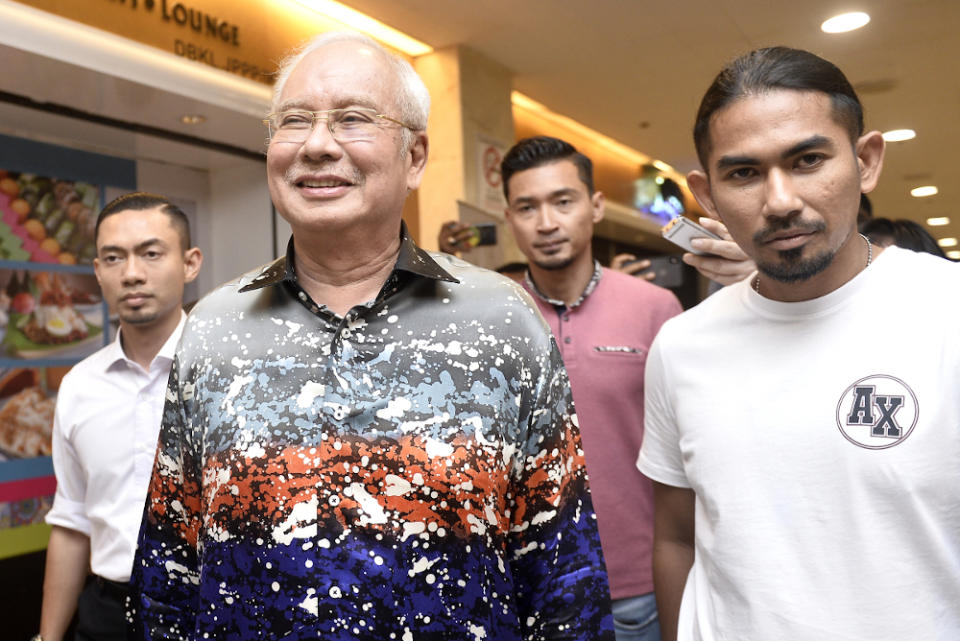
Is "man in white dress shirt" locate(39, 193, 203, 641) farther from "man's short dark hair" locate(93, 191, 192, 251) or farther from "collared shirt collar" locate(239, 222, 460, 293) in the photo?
"collared shirt collar" locate(239, 222, 460, 293)

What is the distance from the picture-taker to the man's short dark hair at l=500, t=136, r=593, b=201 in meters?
2.22

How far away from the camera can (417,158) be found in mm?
1319

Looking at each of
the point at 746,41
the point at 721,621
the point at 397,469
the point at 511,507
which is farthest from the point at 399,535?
the point at 746,41

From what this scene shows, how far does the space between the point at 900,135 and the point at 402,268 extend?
299 inches

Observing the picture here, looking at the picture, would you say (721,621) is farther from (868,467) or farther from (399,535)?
(399,535)

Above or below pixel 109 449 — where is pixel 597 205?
above

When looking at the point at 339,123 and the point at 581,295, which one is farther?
the point at 581,295

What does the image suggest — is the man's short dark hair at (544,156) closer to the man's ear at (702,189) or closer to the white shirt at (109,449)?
the man's ear at (702,189)

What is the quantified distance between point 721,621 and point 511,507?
15.3 inches

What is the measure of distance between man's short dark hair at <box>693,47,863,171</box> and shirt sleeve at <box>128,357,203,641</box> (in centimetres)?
99

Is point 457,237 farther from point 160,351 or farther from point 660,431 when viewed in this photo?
point 660,431

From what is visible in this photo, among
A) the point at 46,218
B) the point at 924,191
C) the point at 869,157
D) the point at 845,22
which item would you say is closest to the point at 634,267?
the point at 869,157

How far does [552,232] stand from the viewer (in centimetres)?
212

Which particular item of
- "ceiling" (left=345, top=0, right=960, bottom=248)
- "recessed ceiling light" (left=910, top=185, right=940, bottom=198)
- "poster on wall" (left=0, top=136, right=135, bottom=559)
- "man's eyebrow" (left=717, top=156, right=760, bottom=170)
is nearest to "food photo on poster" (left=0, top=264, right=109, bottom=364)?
"poster on wall" (left=0, top=136, right=135, bottom=559)
